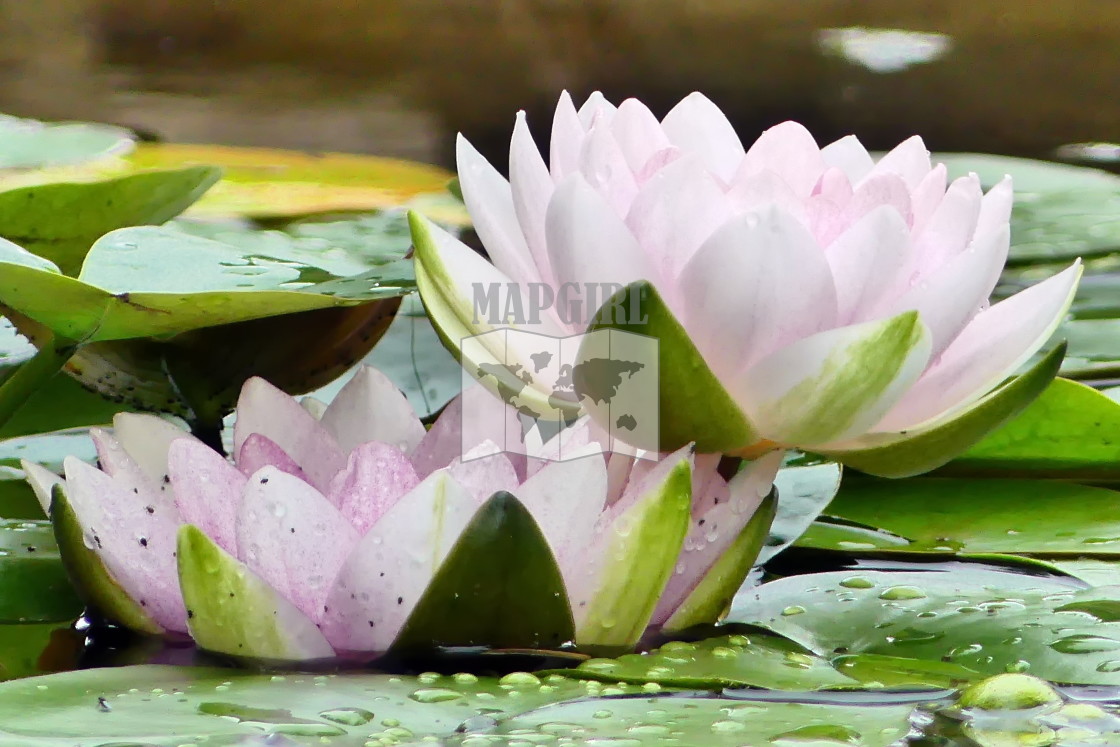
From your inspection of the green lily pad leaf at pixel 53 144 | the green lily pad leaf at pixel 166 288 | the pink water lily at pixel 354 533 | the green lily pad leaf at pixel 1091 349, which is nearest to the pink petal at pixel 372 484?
the pink water lily at pixel 354 533

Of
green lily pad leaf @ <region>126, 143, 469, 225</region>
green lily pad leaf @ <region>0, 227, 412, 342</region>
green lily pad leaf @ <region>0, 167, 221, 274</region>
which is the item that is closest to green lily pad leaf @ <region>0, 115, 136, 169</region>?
green lily pad leaf @ <region>126, 143, 469, 225</region>

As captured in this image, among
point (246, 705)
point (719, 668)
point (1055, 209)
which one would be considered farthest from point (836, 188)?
point (1055, 209)

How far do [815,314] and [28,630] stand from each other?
16.2 inches

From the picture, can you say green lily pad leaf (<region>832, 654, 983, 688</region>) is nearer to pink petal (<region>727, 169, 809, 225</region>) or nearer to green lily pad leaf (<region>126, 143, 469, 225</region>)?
pink petal (<region>727, 169, 809, 225</region>)

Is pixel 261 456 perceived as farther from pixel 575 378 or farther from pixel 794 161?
pixel 794 161

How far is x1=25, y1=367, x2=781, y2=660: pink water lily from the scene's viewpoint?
48 cm

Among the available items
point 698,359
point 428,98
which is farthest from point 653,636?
point 428,98

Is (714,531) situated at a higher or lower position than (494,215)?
lower

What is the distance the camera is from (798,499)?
708 mm

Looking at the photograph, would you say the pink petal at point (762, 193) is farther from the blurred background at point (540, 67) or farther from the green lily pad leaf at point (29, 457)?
the blurred background at point (540, 67)

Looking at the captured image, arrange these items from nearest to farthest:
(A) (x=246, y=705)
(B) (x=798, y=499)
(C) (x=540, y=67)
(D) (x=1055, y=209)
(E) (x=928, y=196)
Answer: (A) (x=246, y=705), (E) (x=928, y=196), (B) (x=798, y=499), (D) (x=1055, y=209), (C) (x=540, y=67)

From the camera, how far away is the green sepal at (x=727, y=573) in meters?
0.54

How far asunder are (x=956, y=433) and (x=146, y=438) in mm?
386

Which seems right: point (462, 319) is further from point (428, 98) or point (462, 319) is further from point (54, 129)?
point (428, 98)
